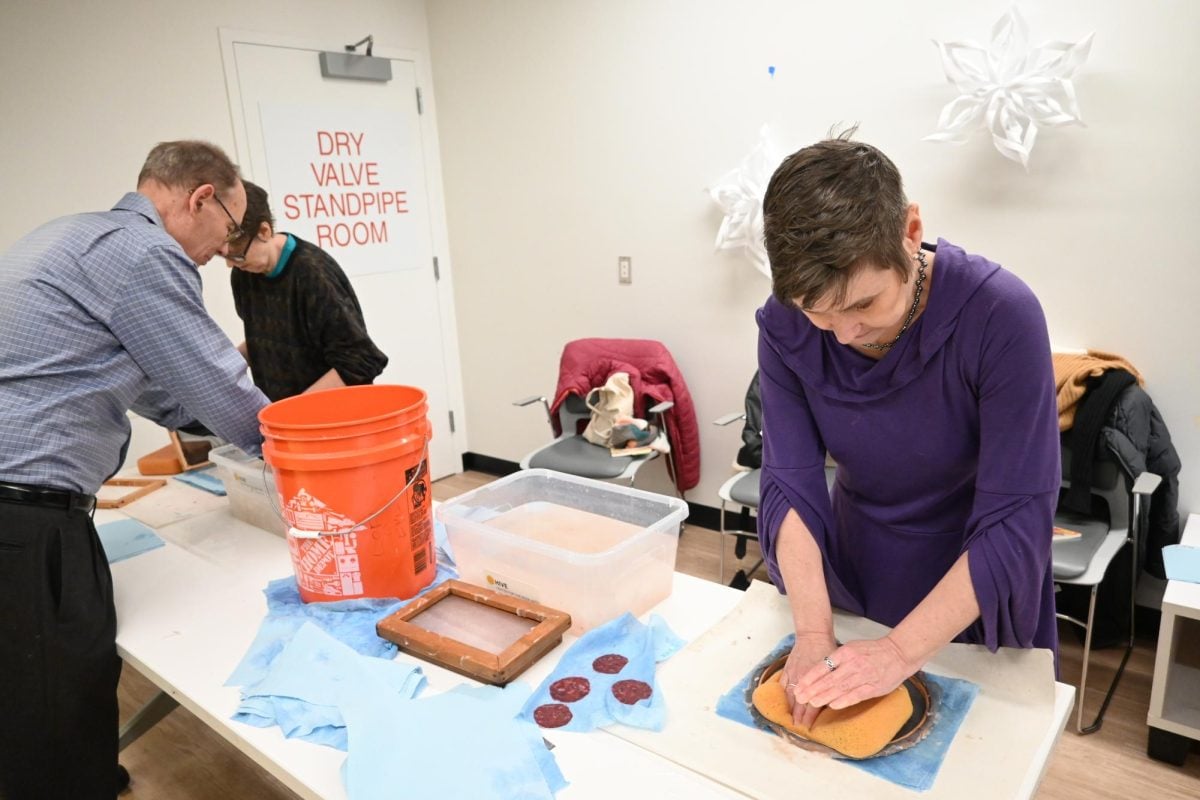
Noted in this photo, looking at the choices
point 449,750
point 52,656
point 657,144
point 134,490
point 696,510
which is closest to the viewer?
point 449,750

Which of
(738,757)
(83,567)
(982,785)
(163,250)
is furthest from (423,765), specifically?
(163,250)

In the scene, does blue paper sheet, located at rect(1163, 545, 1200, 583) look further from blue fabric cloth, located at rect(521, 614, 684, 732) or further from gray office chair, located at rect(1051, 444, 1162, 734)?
blue fabric cloth, located at rect(521, 614, 684, 732)

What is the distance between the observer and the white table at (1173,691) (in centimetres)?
193

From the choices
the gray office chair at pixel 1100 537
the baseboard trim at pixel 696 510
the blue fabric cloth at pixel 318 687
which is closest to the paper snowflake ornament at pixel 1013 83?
the gray office chair at pixel 1100 537

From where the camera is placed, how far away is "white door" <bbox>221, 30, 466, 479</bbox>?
3.30 metres

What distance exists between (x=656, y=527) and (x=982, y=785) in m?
0.58

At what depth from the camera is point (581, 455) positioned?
Answer: 3.13 m

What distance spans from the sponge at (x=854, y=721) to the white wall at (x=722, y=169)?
198cm

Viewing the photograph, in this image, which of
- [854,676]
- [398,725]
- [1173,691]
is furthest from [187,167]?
[1173,691]

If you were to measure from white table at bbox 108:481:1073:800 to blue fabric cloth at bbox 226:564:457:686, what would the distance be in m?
0.03

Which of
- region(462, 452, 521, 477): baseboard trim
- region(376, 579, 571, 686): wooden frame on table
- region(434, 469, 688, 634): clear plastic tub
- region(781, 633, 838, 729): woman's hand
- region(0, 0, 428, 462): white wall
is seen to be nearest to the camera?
region(781, 633, 838, 729): woman's hand

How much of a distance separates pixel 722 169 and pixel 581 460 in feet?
4.19

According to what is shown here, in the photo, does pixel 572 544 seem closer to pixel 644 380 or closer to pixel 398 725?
pixel 398 725

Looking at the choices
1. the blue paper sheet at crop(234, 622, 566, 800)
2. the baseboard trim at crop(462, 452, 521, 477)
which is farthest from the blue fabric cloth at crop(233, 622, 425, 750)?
the baseboard trim at crop(462, 452, 521, 477)
